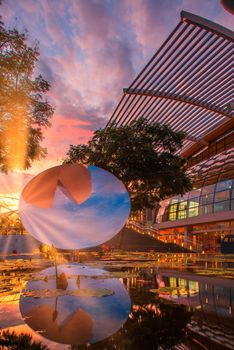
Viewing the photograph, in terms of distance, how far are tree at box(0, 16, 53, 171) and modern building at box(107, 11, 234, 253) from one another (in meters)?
12.0

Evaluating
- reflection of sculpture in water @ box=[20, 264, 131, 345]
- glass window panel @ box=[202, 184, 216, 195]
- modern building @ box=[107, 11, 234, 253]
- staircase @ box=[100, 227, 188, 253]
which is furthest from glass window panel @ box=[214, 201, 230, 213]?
reflection of sculpture in water @ box=[20, 264, 131, 345]

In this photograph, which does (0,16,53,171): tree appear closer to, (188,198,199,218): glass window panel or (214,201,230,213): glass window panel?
(214,201,230,213): glass window panel

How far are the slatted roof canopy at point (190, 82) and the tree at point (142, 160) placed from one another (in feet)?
23.5

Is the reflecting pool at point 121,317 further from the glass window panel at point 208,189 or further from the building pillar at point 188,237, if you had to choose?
the building pillar at point 188,237

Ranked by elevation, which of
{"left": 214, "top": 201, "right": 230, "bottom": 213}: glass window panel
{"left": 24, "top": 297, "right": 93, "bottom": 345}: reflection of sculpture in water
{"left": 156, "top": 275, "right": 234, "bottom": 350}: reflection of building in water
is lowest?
{"left": 24, "top": 297, "right": 93, "bottom": 345}: reflection of sculpture in water

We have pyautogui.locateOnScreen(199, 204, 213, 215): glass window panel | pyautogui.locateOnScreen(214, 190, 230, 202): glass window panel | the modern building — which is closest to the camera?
the modern building

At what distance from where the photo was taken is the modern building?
2967 centimetres

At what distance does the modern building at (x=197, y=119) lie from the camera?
29672mm

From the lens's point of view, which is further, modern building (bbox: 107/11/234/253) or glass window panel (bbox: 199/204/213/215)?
glass window panel (bbox: 199/204/213/215)

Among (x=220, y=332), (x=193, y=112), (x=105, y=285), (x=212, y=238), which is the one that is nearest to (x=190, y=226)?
(x=212, y=238)

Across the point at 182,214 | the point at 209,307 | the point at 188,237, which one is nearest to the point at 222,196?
the point at 188,237

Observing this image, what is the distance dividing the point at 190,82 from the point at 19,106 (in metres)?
18.9

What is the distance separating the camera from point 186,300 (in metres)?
7.26

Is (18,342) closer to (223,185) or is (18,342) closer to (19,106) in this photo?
(19,106)
